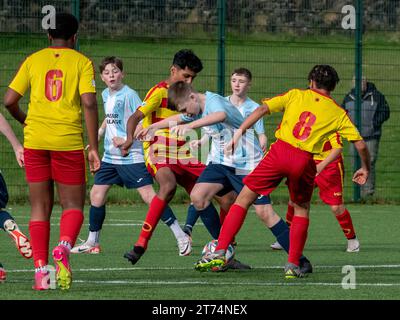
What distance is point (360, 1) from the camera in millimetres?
20906

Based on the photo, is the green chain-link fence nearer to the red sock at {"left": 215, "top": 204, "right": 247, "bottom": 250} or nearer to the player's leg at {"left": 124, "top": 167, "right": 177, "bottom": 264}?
the player's leg at {"left": 124, "top": 167, "right": 177, "bottom": 264}

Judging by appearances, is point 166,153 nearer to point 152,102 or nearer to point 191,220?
point 152,102

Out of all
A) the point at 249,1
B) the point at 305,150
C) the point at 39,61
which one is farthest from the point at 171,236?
the point at 249,1

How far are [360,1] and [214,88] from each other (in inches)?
112

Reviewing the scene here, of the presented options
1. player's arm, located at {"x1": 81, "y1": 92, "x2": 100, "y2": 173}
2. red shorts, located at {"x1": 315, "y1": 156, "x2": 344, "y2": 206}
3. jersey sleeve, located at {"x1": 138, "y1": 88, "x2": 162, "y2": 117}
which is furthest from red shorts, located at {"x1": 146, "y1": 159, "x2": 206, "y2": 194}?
player's arm, located at {"x1": 81, "y1": 92, "x2": 100, "y2": 173}

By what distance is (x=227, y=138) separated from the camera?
37.1 feet

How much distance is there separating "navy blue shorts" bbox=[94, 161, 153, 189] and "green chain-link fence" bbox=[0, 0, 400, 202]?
Answer: 6.38 meters

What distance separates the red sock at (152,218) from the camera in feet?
37.7

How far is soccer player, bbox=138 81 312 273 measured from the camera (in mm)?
11102

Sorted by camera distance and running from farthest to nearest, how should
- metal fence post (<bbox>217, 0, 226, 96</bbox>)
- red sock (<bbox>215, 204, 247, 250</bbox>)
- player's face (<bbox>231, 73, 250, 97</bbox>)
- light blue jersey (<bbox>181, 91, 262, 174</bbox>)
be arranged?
metal fence post (<bbox>217, 0, 226, 96</bbox>) < player's face (<bbox>231, 73, 250, 97</bbox>) < light blue jersey (<bbox>181, 91, 262, 174</bbox>) < red sock (<bbox>215, 204, 247, 250</bbox>)

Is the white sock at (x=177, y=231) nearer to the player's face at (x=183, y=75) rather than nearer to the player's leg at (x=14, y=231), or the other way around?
the player's face at (x=183, y=75)

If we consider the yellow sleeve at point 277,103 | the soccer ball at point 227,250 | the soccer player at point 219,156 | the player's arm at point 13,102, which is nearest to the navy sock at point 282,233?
the soccer player at point 219,156

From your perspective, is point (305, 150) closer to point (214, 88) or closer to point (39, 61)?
point (39, 61)
